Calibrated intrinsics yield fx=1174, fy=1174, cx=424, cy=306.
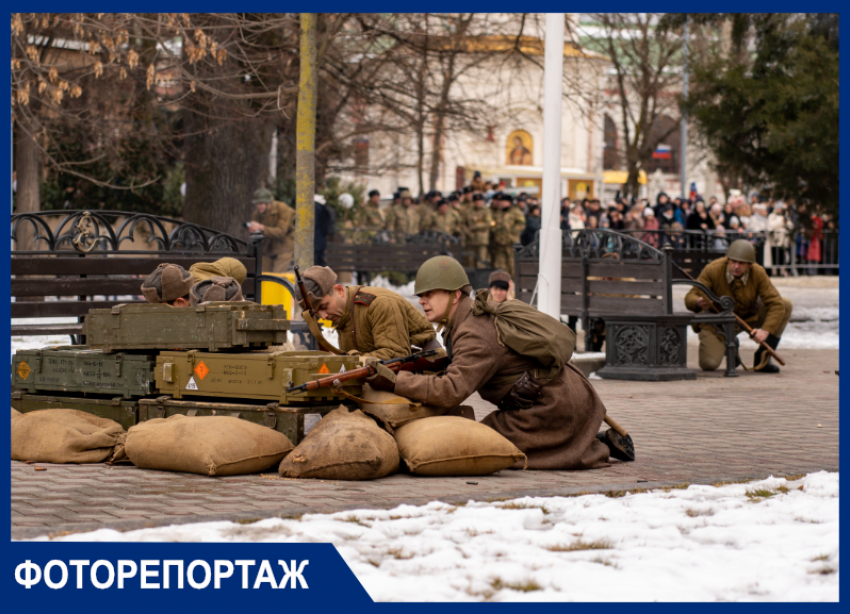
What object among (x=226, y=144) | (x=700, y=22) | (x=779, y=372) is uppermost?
(x=700, y=22)

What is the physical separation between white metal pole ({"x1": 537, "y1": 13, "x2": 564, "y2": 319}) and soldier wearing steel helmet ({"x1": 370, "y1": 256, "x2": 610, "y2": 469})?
18.6ft

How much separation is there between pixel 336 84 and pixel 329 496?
15274 millimetres

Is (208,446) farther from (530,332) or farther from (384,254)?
(384,254)

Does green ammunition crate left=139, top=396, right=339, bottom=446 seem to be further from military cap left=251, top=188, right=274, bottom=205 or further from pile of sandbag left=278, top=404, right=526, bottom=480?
military cap left=251, top=188, right=274, bottom=205

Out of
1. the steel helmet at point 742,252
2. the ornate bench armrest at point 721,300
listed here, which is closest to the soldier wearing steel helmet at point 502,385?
the ornate bench armrest at point 721,300

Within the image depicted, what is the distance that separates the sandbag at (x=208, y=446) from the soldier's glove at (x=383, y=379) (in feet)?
2.06

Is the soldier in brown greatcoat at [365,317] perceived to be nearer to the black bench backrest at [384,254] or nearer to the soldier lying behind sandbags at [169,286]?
the soldier lying behind sandbags at [169,286]

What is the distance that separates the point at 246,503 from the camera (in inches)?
229

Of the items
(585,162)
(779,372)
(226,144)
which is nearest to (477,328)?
(779,372)

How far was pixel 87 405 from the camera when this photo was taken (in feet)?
25.8

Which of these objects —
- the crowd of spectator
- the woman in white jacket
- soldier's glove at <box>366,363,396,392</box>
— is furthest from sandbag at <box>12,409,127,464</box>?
the woman in white jacket

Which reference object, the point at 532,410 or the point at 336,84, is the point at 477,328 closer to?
the point at 532,410

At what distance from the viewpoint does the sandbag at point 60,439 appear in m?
7.12

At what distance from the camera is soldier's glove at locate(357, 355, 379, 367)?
6946 mm
